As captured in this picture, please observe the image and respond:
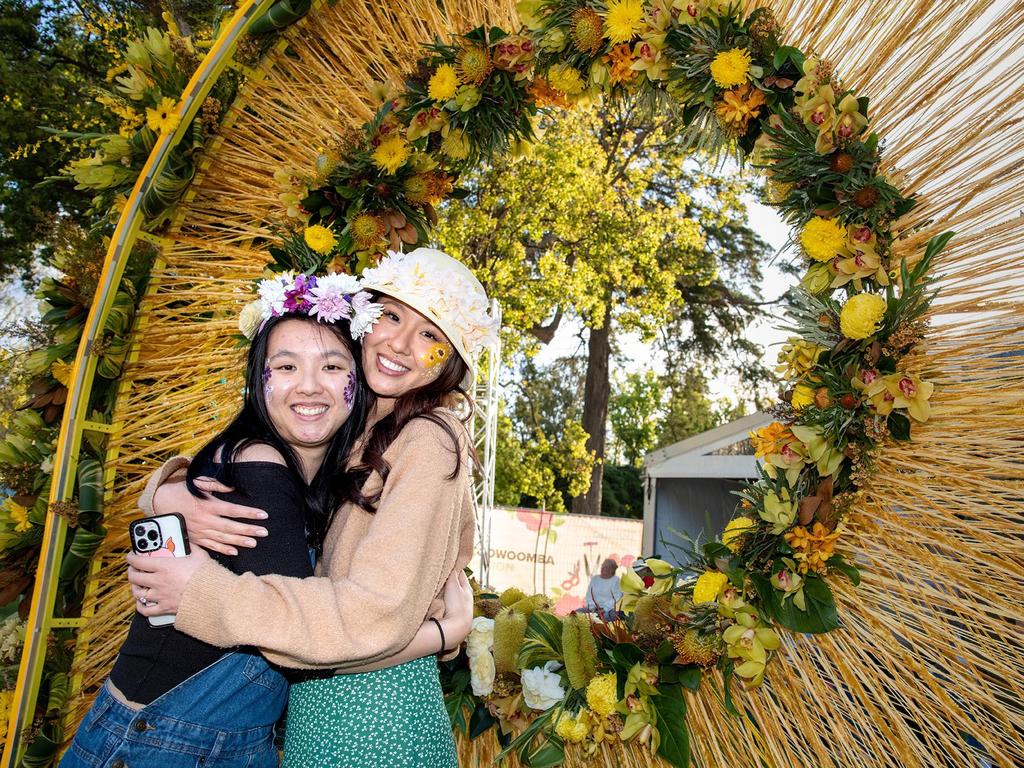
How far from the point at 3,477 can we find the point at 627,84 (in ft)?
7.58

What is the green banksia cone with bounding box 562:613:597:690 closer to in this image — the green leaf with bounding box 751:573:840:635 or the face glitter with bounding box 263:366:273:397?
the green leaf with bounding box 751:573:840:635

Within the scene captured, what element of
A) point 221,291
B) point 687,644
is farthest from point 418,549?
point 221,291

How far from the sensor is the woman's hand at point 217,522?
1521 mm

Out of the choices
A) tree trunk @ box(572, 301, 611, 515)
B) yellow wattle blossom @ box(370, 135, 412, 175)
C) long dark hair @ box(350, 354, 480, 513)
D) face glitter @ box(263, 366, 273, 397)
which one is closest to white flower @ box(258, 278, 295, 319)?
face glitter @ box(263, 366, 273, 397)

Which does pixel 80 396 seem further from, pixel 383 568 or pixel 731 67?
pixel 731 67

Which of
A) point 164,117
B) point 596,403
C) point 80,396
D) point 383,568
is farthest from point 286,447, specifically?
point 596,403

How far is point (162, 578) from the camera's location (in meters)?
1.50

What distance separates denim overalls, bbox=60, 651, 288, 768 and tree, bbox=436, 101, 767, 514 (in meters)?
8.50

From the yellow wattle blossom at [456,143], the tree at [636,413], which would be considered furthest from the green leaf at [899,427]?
the tree at [636,413]

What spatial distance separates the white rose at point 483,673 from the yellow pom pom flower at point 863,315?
138 centimetres

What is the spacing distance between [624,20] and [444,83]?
64 centimetres

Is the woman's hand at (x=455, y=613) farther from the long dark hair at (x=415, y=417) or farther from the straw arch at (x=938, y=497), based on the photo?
the straw arch at (x=938, y=497)

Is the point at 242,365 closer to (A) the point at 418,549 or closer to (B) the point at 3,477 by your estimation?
(B) the point at 3,477

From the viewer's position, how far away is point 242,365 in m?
2.75
